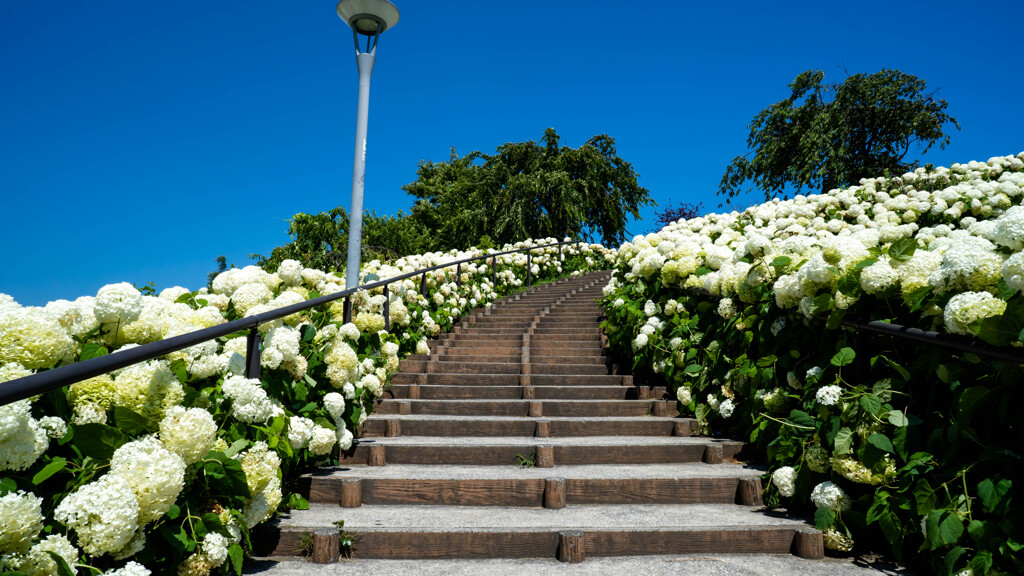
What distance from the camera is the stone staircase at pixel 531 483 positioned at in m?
2.92

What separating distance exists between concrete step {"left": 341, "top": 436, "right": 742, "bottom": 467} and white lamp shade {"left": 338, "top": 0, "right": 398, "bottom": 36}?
428 centimetres

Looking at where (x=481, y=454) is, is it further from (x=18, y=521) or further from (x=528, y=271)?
(x=528, y=271)

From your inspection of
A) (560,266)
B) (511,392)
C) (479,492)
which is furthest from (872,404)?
(560,266)

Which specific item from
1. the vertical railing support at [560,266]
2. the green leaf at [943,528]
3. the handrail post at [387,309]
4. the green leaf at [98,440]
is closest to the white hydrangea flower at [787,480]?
the green leaf at [943,528]

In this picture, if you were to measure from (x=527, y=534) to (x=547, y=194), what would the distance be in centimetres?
1773

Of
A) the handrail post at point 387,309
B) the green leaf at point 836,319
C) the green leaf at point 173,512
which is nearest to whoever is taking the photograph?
the green leaf at point 173,512

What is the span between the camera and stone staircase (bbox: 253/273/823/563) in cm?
292

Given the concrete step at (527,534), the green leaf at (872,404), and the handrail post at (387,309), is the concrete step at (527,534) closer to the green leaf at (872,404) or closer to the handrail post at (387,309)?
the green leaf at (872,404)

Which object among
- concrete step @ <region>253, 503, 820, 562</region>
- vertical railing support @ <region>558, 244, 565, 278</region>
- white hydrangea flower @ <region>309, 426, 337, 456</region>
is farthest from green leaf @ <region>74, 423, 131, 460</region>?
vertical railing support @ <region>558, 244, 565, 278</region>

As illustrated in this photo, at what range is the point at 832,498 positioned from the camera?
2918 millimetres

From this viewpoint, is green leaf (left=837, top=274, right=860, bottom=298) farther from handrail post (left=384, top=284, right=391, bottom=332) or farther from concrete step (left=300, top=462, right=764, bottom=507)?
handrail post (left=384, top=284, right=391, bottom=332)

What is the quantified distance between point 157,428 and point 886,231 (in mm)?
4439

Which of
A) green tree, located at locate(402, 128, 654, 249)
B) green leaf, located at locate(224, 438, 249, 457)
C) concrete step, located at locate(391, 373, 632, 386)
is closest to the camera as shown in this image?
green leaf, located at locate(224, 438, 249, 457)

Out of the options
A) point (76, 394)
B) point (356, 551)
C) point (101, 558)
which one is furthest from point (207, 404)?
point (356, 551)
